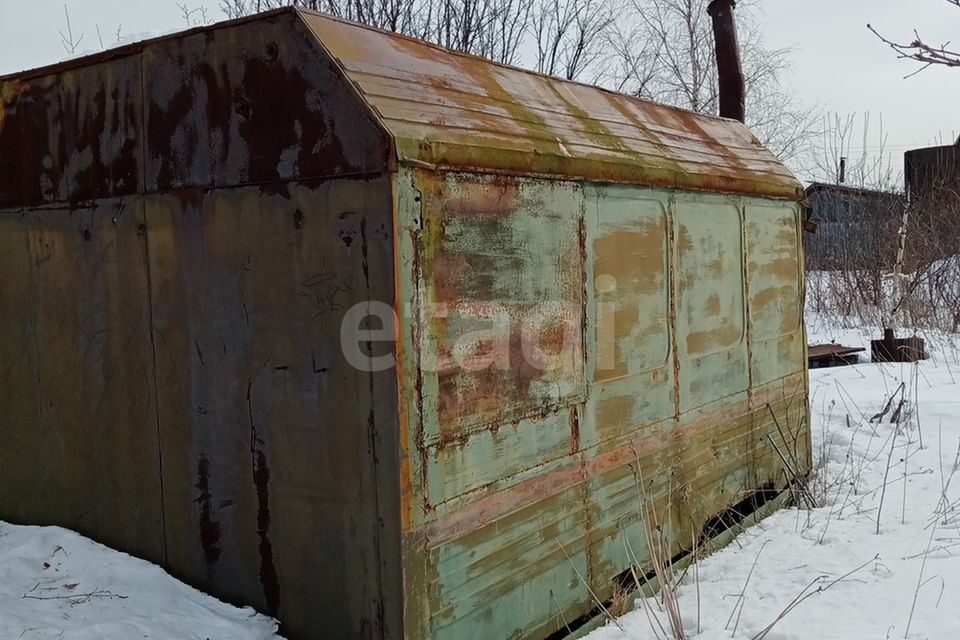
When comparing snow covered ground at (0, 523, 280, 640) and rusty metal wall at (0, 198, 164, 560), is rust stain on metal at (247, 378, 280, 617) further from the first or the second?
rusty metal wall at (0, 198, 164, 560)

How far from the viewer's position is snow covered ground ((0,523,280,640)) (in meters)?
3.04

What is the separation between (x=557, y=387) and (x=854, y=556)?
210cm

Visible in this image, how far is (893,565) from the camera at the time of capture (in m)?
4.21

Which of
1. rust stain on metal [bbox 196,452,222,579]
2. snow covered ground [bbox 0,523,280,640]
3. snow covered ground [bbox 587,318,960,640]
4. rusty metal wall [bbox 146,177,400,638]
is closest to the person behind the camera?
rusty metal wall [bbox 146,177,400,638]

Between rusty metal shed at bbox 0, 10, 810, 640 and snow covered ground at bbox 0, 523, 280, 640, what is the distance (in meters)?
0.10

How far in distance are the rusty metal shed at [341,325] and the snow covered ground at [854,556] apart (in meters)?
0.45

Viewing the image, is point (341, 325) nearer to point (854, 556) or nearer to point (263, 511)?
point (263, 511)

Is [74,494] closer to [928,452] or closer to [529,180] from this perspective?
[529,180]

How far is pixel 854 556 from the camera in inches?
173

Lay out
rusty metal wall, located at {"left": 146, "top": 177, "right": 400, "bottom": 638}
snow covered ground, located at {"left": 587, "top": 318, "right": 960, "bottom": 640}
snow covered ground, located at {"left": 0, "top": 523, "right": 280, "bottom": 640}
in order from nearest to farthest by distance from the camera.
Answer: rusty metal wall, located at {"left": 146, "top": 177, "right": 400, "bottom": 638}
snow covered ground, located at {"left": 0, "top": 523, "right": 280, "bottom": 640}
snow covered ground, located at {"left": 587, "top": 318, "right": 960, "bottom": 640}

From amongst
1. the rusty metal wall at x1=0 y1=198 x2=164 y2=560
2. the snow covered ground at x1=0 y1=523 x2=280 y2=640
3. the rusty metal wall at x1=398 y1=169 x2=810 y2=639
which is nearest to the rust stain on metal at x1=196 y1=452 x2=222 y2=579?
the snow covered ground at x1=0 y1=523 x2=280 y2=640

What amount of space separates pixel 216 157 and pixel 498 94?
3.97 feet

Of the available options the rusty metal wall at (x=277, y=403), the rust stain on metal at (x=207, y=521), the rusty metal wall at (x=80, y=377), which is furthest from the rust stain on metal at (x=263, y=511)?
the rusty metal wall at (x=80, y=377)

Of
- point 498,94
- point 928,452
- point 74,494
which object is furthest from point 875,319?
point 74,494
